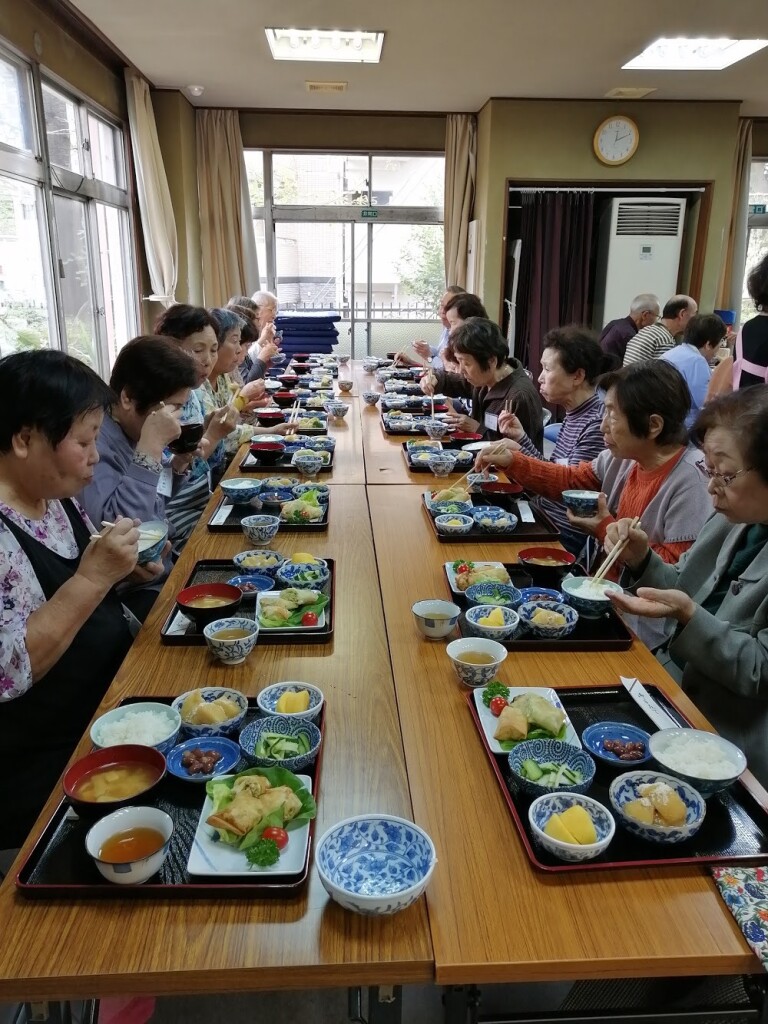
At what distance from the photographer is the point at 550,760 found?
1122mm

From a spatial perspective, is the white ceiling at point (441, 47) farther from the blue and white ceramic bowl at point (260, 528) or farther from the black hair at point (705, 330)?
the blue and white ceramic bowl at point (260, 528)

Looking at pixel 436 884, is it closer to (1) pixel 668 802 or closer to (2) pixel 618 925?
(2) pixel 618 925

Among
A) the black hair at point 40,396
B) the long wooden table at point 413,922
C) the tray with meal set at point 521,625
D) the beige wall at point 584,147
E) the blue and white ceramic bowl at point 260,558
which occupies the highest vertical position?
the beige wall at point 584,147

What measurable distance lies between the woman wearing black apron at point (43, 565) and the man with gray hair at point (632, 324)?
493cm

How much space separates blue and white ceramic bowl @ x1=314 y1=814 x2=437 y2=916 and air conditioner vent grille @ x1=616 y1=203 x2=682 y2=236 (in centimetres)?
662

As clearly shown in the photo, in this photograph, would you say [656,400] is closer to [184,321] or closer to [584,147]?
[184,321]

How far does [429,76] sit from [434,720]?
5.62m

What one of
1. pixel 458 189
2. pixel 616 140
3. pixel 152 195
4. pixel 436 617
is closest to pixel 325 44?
pixel 152 195

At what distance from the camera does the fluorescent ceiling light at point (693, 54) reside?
488 cm

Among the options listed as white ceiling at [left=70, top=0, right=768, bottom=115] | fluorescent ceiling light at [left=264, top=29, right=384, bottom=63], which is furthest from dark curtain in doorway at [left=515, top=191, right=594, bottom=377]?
fluorescent ceiling light at [left=264, top=29, right=384, bottom=63]

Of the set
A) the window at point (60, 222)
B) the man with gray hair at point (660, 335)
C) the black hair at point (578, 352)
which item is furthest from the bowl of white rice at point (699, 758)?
the man with gray hair at point (660, 335)

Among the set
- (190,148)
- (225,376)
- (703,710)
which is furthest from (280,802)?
(190,148)

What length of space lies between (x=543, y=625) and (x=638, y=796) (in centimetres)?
51

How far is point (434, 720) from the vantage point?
1.28 meters
